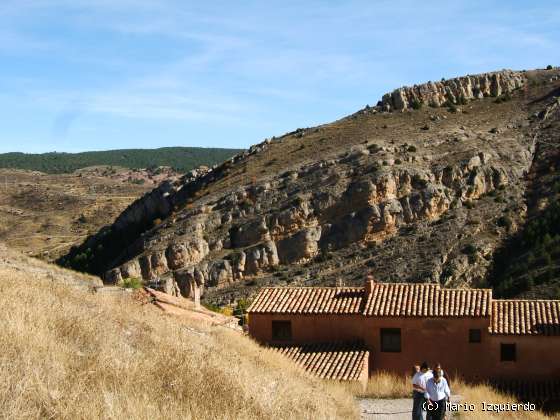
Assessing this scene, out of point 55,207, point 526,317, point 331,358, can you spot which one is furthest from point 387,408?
point 55,207

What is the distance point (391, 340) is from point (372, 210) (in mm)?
32754

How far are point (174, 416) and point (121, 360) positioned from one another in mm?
2184

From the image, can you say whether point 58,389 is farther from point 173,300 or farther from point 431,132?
point 431,132

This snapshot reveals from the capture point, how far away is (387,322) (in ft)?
89.0

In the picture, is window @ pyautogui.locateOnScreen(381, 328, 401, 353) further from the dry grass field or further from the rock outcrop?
the dry grass field

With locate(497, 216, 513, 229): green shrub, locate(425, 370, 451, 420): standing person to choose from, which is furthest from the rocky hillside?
locate(425, 370, 451, 420): standing person

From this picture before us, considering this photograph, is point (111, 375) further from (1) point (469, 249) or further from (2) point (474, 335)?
(1) point (469, 249)

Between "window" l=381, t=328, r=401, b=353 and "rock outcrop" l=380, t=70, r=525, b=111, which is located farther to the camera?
"rock outcrop" l=380, t=70, r=525, b=111

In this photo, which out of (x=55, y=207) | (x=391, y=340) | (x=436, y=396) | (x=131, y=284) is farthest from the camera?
(x=55, y=207)

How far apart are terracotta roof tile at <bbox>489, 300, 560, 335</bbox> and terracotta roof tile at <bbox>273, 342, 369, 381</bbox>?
5.26 m

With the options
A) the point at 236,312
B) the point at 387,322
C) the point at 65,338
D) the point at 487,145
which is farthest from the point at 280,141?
the point at 65,338

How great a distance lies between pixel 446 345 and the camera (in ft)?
87.0

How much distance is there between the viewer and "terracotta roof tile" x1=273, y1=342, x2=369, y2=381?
23516 mm

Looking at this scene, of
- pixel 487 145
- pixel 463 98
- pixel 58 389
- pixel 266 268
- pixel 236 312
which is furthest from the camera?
pixel 463 98
